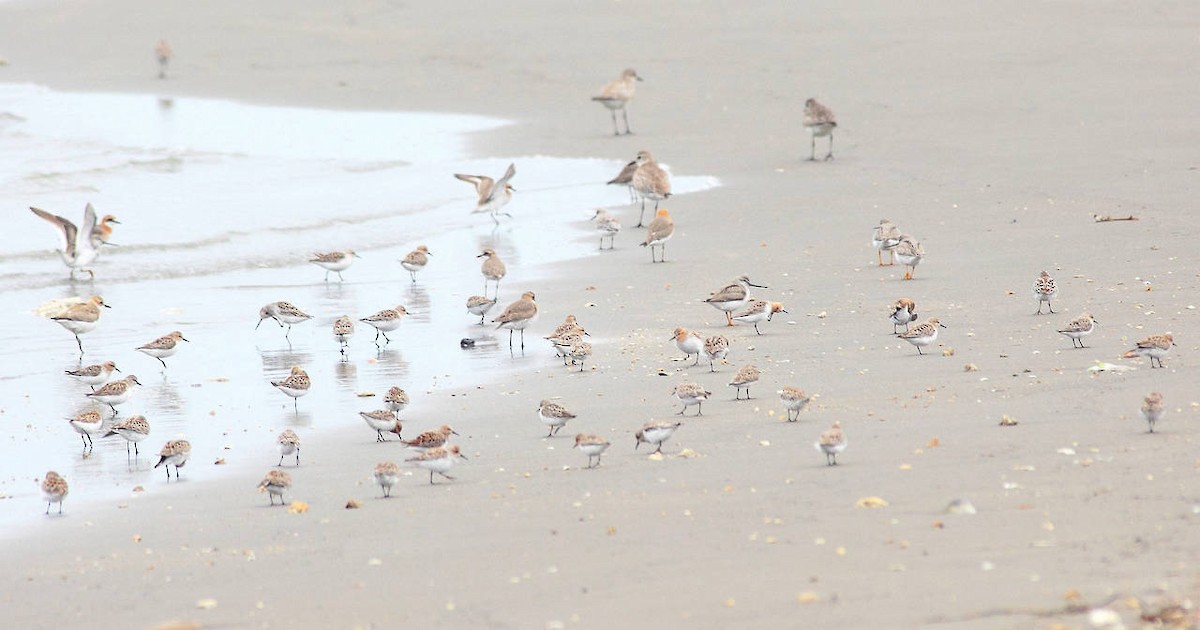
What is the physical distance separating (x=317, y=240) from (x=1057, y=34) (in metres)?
16.0

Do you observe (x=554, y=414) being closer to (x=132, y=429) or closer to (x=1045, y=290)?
(x=132, y=429)

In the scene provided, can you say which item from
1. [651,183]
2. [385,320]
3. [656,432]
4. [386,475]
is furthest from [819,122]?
[386,475]

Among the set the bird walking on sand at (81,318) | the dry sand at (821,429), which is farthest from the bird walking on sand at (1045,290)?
the bird walking on sand at (81,318)

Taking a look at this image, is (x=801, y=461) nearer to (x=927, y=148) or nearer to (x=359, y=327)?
(x=359, y=327)

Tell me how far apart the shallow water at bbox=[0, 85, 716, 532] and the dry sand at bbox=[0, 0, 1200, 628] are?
97 cm

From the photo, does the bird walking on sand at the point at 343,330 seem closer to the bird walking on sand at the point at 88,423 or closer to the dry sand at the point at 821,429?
the dry sand at the point at 821,429

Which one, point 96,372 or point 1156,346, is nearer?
point 1156,346

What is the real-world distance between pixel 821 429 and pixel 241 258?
12.0 meters

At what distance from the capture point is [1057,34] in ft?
95.6

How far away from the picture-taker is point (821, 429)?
31.6ft

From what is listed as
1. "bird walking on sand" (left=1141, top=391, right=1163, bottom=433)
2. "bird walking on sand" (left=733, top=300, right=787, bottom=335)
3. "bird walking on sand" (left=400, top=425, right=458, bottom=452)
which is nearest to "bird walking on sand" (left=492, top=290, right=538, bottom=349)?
"bird walking on sand" (left=733, top=300, right=787, bottom=335)

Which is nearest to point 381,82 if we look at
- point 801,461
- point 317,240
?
point 317,240

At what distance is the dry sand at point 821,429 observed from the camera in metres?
6.72

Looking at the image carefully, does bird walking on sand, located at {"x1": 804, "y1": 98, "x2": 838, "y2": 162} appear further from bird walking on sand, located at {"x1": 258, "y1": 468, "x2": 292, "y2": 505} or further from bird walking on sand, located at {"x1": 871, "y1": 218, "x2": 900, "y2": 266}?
bird walking on sand, located at {"x1": 258, "y1": 468, "x2": 292, "y2": 505}
